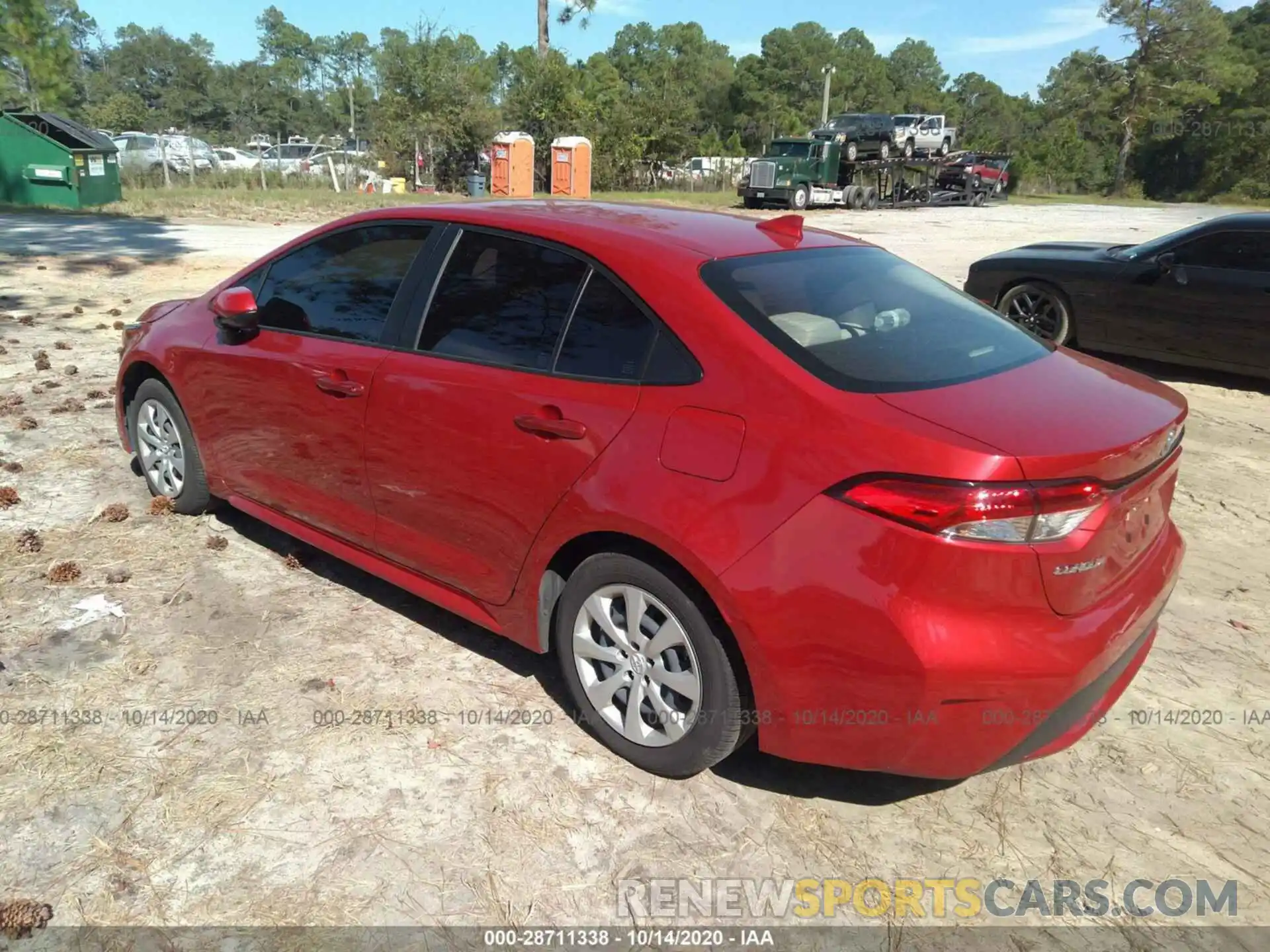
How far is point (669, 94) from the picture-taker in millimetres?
35875

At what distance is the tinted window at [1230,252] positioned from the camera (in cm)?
758

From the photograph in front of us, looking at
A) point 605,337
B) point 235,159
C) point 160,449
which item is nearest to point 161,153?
point 235,159

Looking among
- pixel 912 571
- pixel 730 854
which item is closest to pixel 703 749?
pixel 730 854

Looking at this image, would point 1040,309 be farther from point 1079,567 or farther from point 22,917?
point 22,917

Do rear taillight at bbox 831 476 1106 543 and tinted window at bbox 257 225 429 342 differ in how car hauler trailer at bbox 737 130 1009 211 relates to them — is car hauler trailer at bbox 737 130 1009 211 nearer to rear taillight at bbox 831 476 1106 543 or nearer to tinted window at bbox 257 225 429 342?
tinted window at bbox 257 225 429 342

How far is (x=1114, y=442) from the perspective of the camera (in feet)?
7.86

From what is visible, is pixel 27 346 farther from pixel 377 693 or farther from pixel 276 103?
pixel 276 103

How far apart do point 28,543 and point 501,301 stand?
107 inches

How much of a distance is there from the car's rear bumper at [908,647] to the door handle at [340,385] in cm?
170

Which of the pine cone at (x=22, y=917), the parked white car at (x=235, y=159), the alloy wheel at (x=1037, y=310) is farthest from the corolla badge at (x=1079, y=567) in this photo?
the parked white car at (x=235, y=159)

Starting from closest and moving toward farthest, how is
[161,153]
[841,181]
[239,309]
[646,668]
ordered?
[646,668], [239,309], [161,153], [841,181]

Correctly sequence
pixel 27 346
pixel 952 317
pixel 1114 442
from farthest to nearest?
1. pixel 27 346
2. pixel 952 317
3. pixel 1114 442

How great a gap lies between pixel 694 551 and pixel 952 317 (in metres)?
1.37

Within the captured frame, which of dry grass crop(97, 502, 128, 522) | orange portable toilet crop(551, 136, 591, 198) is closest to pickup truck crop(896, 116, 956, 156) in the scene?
orange portable toilet crop(551, 136, 591, 198)
